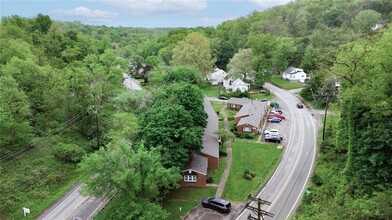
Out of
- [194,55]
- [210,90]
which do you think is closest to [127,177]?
[194,55]

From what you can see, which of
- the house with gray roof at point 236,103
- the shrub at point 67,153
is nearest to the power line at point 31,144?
the shrub at point 67,153

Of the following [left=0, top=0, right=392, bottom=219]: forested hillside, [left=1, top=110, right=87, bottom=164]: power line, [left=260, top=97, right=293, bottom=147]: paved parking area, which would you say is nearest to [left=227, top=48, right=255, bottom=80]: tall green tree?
[left=0, top=0, right=392, bottom=219]: forested hillside

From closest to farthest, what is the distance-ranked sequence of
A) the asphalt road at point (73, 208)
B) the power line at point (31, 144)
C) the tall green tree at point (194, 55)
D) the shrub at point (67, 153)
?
the asphalt road at point (73, 208)
the power line at point (31, 144)
the shrub at point (67, 153)
the tall green tree at point (194, 55)

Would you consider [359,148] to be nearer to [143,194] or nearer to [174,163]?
[174,163]

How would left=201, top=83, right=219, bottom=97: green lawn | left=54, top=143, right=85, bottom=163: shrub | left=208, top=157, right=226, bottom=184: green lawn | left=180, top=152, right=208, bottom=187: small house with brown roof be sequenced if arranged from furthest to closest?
1. left=201, top=83, right=219, bottom=97: green lawn
2. left=54, top=143, right=85, bottom=163: shrub
3. left=208, top=157, right=226, bottom=184: green lawn
4. left=180, top=152, right=208, bottom=187: small house with brown roof

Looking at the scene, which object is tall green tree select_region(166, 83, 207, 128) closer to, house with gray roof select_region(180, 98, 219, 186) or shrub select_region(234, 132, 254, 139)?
house with gray roof select_region(180, 98, 219, 186)

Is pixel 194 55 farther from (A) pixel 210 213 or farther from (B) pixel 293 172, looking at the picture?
(A) pixel 210 213

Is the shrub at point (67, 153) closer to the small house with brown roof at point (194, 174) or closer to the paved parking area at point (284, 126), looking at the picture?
the small house with brown roof at point (194, 174)

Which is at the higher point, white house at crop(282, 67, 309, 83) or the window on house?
white house at crop(282, 67, 309, 83)
